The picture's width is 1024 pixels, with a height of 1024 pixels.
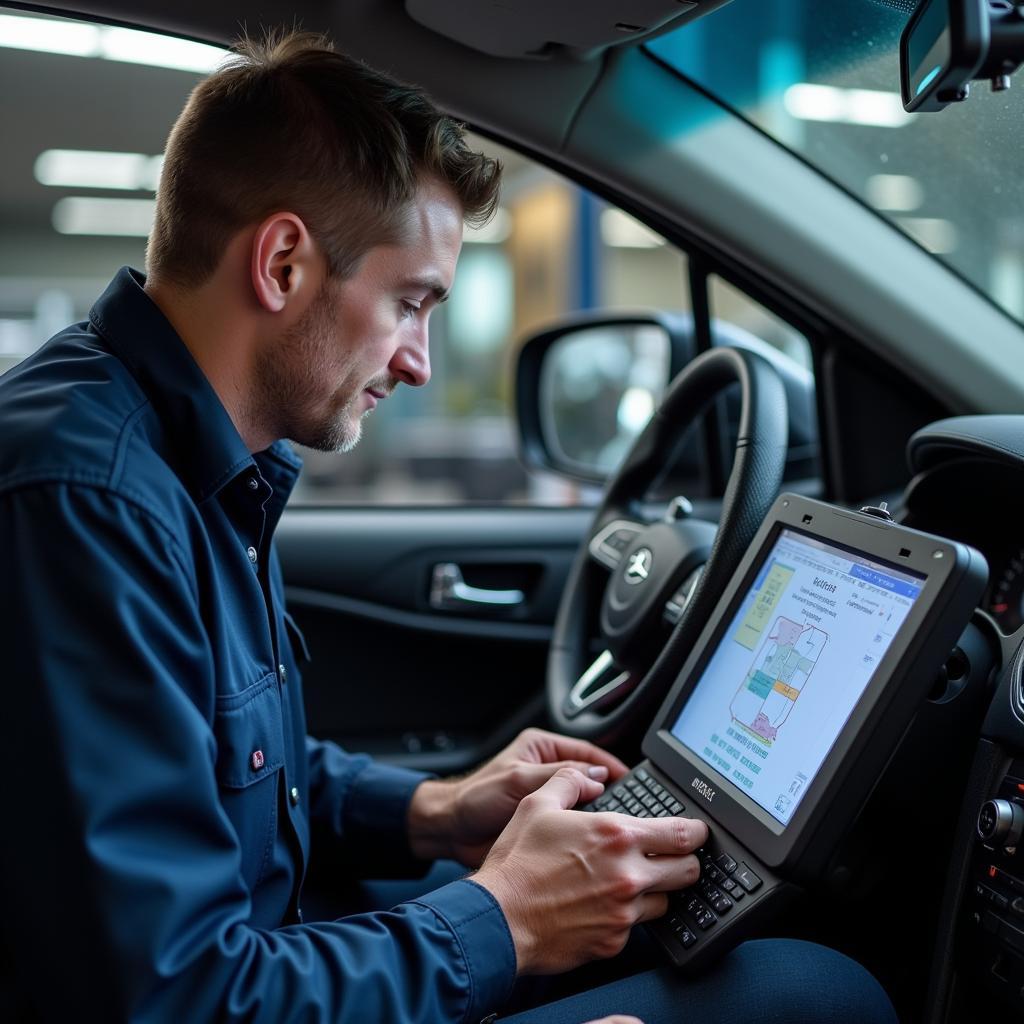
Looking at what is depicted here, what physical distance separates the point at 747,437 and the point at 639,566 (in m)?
0.26

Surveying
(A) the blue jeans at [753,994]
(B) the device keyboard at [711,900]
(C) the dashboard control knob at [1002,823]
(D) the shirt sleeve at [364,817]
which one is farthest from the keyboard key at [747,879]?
(D) the shirt sleeve at [364,817]

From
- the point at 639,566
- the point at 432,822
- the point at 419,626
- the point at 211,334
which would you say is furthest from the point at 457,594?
Answer: the point at 211,334

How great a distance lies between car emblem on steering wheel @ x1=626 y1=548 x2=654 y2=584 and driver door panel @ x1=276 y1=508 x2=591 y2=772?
0.62 meters

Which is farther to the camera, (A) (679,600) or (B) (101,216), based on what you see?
(B) (101,216)

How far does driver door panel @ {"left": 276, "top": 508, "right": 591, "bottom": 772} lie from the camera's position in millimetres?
2055

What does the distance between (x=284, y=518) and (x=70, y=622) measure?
125 cm

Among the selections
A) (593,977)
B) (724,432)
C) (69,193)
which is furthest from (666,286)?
(593,977)

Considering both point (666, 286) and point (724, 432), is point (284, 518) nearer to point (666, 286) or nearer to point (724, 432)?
point (724, 432)

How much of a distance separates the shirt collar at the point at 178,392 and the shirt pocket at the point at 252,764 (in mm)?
193

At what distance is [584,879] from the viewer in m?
0.95

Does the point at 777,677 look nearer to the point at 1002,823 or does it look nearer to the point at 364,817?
the point at 1002,823

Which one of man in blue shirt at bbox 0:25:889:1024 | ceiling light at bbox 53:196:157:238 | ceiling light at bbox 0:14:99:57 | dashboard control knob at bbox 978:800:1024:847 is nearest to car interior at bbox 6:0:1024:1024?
dashboard control knob at bbox 978:800:1024:847

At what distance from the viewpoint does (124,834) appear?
77 centimetres

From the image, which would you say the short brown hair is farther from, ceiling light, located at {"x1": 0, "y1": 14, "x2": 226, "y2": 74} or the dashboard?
the dashboard
